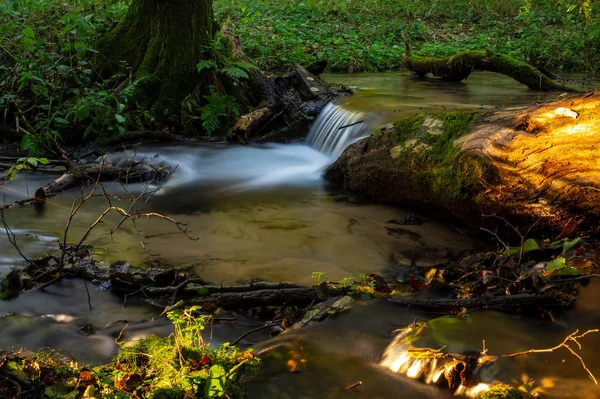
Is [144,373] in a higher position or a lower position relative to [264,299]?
higher

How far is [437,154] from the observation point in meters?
5.60

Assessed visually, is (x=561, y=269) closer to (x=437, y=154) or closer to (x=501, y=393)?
(x=501, y=393)

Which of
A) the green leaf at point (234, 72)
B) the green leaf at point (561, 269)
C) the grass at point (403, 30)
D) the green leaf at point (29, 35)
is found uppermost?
the grass at point (403, 30)

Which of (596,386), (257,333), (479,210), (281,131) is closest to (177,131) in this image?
(281,131)

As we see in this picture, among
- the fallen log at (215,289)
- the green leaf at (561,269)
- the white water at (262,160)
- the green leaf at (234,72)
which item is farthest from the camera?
the green leaf at (234,72)

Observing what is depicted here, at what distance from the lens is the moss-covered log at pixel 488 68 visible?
1077cm

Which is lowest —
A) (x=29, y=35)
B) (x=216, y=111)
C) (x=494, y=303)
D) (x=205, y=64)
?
(x=494, y=303)

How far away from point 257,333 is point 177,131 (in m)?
6.39

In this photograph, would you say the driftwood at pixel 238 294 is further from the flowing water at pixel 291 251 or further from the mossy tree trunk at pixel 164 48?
the mossy tree trunk at pixel 164 48

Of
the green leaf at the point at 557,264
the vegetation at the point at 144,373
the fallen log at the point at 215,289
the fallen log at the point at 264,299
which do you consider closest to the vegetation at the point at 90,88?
the fallen log at the point at 215,289

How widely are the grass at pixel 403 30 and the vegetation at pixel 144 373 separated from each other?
11.7 meters

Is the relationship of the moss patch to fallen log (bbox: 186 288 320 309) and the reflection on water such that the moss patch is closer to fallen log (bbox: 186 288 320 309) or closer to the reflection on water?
the reflection on water

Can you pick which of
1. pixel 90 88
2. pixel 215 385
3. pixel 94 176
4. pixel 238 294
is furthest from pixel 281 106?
pixel 215 385

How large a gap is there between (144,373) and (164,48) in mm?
7692
